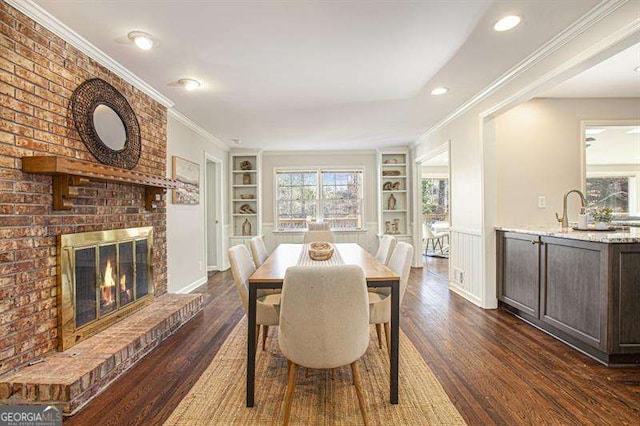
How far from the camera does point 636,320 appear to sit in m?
2.27

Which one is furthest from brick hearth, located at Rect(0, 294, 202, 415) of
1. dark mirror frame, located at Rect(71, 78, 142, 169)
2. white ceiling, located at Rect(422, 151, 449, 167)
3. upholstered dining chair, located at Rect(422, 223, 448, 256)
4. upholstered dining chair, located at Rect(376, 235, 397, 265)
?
white ceiling, located at Rect(422, 151, 449, 167)

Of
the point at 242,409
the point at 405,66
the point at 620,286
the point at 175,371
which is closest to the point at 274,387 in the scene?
the point at 242,409

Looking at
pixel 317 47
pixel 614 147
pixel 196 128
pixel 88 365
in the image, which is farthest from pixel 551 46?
pixel 614 147

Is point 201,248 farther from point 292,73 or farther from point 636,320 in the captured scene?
point 636,320

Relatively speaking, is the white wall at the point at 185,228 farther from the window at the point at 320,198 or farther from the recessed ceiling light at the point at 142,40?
the window at the point at 320,198

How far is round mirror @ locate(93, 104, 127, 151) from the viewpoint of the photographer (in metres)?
2.65

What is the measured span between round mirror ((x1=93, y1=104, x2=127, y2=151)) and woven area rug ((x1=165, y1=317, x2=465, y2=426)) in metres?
2.01

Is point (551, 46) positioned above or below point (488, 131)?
above

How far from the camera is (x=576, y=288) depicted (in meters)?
2.54

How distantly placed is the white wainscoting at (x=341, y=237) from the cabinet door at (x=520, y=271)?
3176mm

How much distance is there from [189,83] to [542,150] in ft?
12.6

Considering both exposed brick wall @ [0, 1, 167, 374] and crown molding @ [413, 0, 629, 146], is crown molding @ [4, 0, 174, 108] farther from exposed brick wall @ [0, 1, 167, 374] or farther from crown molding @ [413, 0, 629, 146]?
crown molding @ [413, 0, 629, 146]

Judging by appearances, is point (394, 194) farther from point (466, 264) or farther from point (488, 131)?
point (488, 131)

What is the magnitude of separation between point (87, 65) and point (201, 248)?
2.91 m
